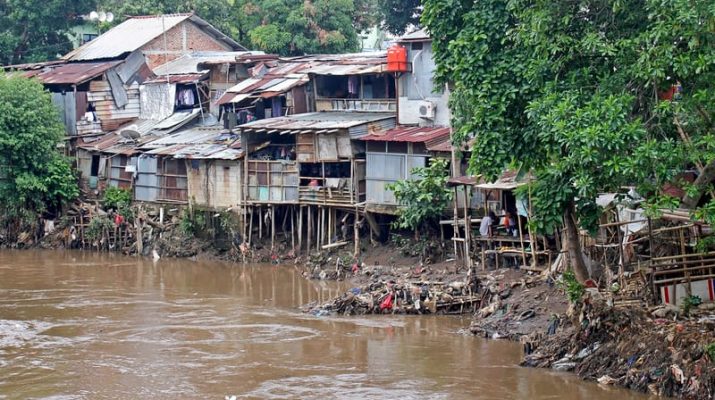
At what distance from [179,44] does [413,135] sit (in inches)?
505

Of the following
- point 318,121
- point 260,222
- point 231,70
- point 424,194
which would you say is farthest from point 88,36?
point 424,194

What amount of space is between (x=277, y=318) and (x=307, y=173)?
6351mm

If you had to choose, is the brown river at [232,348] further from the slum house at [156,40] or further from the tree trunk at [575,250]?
the slum house at [156,40]

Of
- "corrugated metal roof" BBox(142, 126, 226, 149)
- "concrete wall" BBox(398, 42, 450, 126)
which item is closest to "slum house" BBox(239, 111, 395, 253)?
"concrete wall" BBox(398, 42, 450, 126)

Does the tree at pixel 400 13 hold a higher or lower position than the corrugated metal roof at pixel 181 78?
higher

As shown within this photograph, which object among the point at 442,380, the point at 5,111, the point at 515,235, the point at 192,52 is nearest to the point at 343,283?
the point at 515,235

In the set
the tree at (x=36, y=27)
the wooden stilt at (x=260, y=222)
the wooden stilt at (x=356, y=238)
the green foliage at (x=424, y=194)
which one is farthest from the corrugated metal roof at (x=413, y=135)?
the tree at (x=36, y=27)

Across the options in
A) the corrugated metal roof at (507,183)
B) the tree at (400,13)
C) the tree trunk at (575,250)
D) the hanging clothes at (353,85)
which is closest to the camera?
the tree trunk at (575,250)

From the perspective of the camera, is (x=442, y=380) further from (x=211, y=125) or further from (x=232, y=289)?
(x=211, y=125)

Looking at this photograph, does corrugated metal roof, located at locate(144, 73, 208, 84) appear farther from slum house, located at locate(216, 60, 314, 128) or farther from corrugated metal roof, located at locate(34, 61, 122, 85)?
slum house, located at locate(216, 60, 314, 128)

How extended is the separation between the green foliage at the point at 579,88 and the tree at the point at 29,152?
657 inches

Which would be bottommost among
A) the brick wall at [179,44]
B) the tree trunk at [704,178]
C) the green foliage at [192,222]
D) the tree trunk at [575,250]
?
the tree trunk at [575,250]

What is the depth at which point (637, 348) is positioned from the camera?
631 inches

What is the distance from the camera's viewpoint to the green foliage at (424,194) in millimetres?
24438
